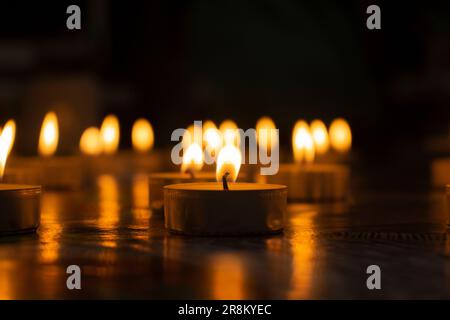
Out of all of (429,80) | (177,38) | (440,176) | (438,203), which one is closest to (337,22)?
(429,80)

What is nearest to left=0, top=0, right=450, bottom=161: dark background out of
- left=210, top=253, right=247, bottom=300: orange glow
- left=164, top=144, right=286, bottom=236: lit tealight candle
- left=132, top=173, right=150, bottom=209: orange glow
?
left=132, top=173, right=150, bottom=209: orange glow

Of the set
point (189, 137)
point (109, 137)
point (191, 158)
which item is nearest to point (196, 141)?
point (189, 137)

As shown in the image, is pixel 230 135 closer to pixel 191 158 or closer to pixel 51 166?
pixel 191 158

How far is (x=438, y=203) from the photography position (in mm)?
4809

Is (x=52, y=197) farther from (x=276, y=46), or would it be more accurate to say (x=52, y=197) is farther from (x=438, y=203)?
(x=276, y=46)

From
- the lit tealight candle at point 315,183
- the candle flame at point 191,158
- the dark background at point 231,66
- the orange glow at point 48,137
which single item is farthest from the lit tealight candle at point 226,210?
the dark background at point 231,66

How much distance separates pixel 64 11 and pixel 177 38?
290 cm

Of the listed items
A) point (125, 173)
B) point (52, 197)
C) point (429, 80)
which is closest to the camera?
point (52, 197)

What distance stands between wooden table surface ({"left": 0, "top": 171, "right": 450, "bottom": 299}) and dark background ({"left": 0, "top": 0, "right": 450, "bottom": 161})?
6.98 m

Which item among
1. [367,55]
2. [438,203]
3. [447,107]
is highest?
[367,55]

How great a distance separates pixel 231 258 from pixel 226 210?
1.88ft

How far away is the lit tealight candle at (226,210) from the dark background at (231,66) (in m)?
7.18

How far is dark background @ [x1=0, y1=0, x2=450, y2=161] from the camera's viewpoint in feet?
35.7

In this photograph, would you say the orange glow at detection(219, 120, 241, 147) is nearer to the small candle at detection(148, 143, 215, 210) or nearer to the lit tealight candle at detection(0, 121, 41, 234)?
the small candle at detection(148, 143, 215, 210)
